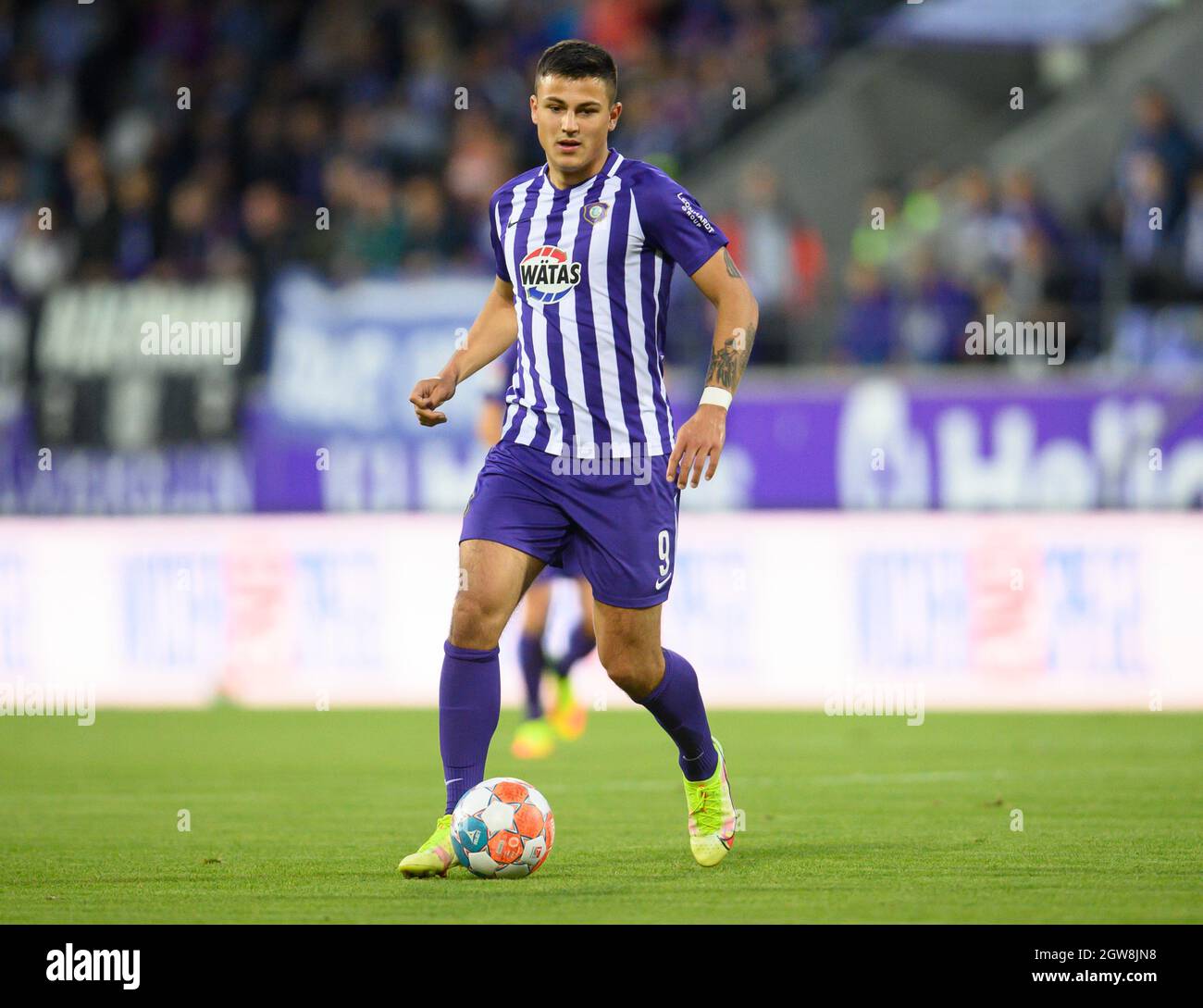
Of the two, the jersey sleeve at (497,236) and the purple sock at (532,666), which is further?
the purple sock at (532,666)

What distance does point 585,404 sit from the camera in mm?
6379

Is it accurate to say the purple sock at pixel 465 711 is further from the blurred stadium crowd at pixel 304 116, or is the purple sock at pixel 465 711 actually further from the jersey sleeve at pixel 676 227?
the blurred stadium crowd at pixel 304 116

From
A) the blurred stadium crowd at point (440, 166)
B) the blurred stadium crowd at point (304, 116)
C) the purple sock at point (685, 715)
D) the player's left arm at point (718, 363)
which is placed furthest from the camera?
the blurred stadium crowd at point (304, 116)

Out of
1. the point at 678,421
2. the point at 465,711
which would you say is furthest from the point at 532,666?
the point at 465,711

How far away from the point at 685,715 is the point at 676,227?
5.18 ft

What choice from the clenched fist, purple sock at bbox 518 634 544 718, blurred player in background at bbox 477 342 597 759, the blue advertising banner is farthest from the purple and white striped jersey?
the blue advertising banner

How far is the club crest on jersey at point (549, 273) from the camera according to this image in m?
6.35

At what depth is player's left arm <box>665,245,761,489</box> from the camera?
6012 mm

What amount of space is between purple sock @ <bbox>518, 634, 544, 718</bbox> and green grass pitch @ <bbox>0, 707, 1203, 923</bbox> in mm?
304

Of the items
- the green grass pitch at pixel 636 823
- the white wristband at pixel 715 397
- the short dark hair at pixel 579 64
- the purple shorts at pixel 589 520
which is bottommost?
the green grass pitch at pixel 636 823

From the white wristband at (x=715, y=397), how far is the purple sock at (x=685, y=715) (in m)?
0.87

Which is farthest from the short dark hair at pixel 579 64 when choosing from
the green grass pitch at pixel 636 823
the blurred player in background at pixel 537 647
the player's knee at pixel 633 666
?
the blurred player in background at pixel 537 647

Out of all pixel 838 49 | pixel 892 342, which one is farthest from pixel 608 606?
pixel 838 49

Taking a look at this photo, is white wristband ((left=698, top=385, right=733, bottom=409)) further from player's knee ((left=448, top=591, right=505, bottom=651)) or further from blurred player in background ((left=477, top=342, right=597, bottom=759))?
blurred player in background ((left=477, top=342, right=597, bottom=759))
